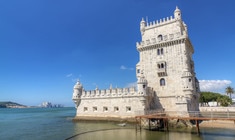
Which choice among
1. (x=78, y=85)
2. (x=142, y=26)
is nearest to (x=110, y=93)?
(x=78, y=85)

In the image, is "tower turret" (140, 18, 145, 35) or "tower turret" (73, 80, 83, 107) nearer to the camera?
"tower turret" (140, 18, 145, 35)

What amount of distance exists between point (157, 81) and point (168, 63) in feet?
12.8

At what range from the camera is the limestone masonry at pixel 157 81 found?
3134cm

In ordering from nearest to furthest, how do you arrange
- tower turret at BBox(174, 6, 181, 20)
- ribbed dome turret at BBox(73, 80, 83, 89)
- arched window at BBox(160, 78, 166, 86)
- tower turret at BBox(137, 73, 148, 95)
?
tower turret at BBox(137, 73, 148, 95)
arched window at BBox(160, 78, 166, 86)
tower turret at BBox(174, 6, 181, 20)
ribbed dome turret at BBox(73, 80, 83, 89)

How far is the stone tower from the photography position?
3144cm

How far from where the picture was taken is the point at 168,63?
1309 inches

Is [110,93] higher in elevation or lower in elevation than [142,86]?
lower

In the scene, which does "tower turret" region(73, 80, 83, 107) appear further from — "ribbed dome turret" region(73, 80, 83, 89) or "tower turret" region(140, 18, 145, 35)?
"tower turret" region(140, 18, 145, 35)

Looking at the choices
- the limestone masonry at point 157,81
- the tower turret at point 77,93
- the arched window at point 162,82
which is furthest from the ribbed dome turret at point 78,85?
the arched window at point 162,82

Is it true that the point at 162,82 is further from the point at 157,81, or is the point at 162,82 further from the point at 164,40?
the point at 164,40

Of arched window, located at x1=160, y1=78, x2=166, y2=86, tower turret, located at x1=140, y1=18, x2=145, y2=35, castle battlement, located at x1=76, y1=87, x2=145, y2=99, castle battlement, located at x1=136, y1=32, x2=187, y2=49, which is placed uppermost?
tower turret, located at x1=140, y1=18, x2=145, y2=35

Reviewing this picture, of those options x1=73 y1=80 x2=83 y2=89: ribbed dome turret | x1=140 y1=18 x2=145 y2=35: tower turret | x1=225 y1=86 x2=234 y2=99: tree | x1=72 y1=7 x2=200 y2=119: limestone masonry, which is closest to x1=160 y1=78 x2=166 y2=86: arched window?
x1=72 y1=7 x2=200 y2=119: limestone masonry

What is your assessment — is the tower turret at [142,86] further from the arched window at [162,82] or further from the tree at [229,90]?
the tree at [229,90]

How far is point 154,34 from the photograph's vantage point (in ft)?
120
